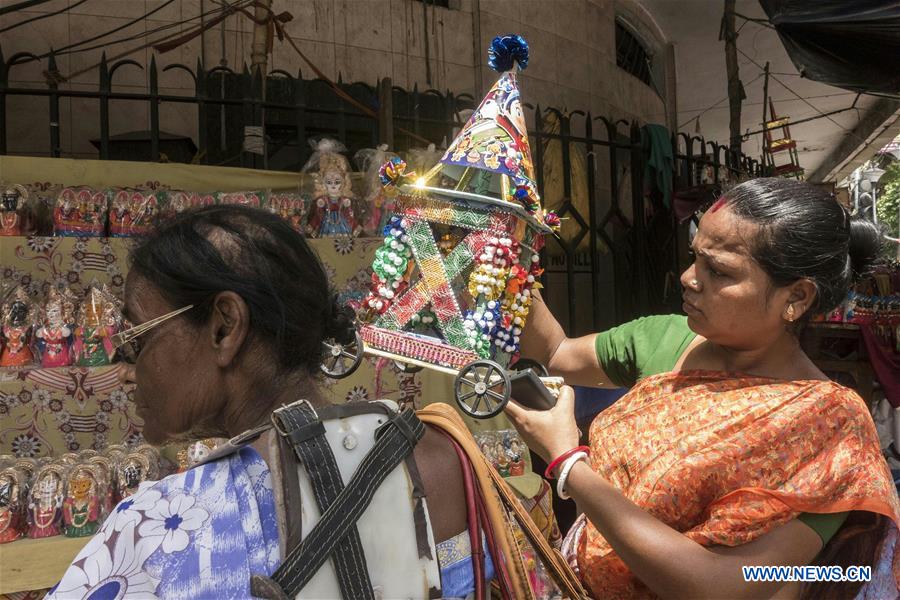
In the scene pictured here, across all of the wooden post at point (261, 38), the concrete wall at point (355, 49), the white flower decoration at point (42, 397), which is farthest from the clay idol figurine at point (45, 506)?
the concrete wall at point (355, 49)

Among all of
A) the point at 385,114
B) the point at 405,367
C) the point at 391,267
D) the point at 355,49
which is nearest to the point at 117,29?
the point at 355,49

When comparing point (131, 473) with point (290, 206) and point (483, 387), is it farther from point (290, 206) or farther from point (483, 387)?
point (483, 387)

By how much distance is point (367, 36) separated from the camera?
257 inches

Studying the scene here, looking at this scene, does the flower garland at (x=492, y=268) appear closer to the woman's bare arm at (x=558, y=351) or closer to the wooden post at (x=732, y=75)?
the woman's bare arm at (x=558, y=351)

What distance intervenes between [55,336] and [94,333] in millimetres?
145

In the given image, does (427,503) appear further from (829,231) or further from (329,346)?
(829,231)

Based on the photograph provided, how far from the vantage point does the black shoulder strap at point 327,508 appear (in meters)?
0.87

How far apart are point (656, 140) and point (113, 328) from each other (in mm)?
4573

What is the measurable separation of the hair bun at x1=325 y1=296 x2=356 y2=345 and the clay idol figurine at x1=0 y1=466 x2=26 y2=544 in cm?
183

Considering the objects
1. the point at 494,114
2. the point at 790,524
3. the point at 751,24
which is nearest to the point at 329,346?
the point at 494,114

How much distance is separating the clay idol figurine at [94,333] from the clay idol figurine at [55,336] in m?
0.04

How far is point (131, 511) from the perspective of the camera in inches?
35.6

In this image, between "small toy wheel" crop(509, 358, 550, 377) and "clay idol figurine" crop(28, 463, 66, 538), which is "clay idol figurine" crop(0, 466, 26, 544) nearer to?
"clay idol figurine" crop(28, 463, 66, 538)

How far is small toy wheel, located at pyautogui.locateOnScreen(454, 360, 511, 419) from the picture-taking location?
148 cm
